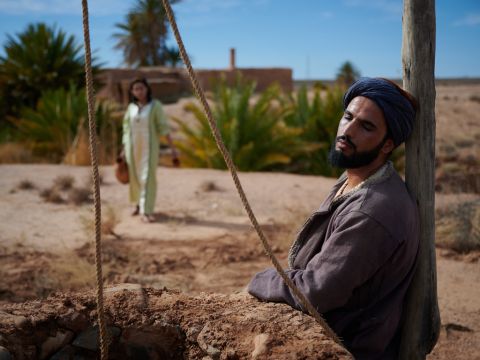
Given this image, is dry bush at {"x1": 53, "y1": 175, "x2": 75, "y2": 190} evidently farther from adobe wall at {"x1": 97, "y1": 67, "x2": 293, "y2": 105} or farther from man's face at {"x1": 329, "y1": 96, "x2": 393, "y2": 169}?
adobe wall at {"x1": 97, "y1": 67, "x2": 293, "y2": 105}

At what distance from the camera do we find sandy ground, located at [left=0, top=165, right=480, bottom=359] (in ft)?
14.5

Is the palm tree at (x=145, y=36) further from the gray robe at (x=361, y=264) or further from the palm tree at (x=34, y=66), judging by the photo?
the gray robe at (x=361, y=264)

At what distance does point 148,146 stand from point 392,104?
5046 mm

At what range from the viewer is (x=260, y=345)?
6.46 feet

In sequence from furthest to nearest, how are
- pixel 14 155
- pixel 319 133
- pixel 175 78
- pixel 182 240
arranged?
pixel 175 78
pixel 14 155
pixel 319 133
pixel 182 240

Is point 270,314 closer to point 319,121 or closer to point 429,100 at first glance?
point 429,100

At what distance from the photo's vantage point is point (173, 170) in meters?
10.6

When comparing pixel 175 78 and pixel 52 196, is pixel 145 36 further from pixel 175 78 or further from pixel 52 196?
pixel 52 196

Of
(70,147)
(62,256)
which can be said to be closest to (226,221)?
(62,256)

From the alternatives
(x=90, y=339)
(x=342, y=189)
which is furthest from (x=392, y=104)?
(x=90, y=339)

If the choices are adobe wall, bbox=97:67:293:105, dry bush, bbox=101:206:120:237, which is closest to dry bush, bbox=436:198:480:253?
dry bush, bbox=101:206:120:237

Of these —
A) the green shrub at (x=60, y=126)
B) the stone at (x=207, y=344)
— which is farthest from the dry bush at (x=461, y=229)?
the green shrub at (x=60, y=126)

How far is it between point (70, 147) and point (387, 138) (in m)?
11.0

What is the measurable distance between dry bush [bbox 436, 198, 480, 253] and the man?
11.3 ft
